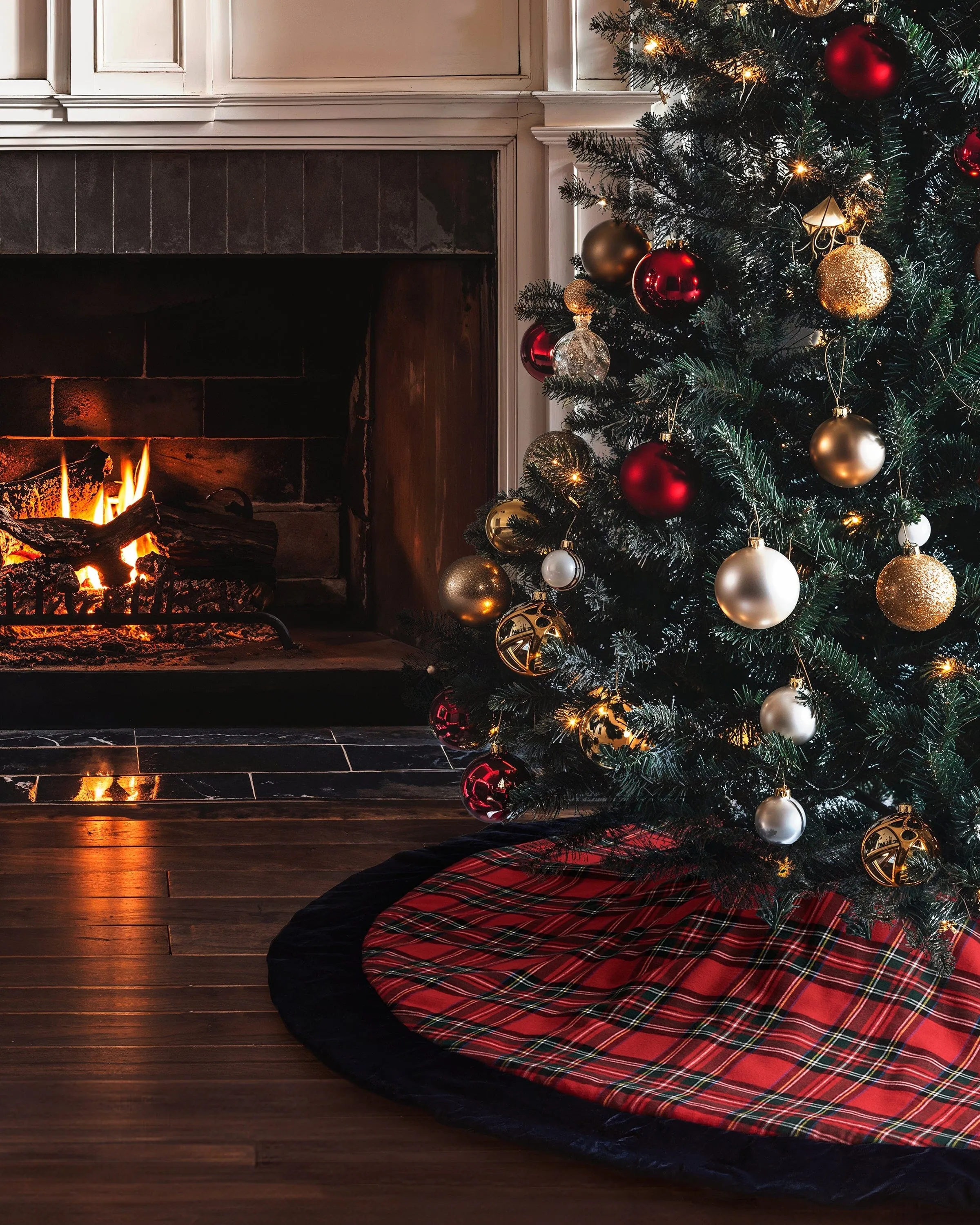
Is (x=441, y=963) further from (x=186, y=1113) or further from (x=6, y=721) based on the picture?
(x=6, y=721)

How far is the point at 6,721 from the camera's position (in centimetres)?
297

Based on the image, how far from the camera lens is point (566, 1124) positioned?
50.8 inches

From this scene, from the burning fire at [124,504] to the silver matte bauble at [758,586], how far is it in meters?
2.27

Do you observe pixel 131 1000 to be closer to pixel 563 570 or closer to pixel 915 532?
pixel 563 570

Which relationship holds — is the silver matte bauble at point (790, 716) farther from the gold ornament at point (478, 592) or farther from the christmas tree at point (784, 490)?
the gold ornament at point (478, 592)

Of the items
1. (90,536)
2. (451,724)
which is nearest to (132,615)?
(90,536)

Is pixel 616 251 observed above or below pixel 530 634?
above

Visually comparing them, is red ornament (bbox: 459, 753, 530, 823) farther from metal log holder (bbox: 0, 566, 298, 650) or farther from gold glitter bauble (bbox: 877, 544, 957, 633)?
metal log holder (bbox: 0, 566, 298, 650)

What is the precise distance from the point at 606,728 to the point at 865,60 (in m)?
0.75

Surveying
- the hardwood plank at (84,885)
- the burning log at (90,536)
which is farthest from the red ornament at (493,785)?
the burning log at (90,536)

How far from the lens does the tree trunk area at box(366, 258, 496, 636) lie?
2.95 m

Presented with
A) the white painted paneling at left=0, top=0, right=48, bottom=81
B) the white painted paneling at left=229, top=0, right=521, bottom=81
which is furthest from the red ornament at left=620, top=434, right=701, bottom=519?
the white painted paneling at left=0, top=0, right=48, bottom=81

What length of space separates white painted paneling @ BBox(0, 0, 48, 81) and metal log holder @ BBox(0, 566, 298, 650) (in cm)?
114

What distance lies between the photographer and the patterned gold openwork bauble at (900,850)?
1.29 meters
